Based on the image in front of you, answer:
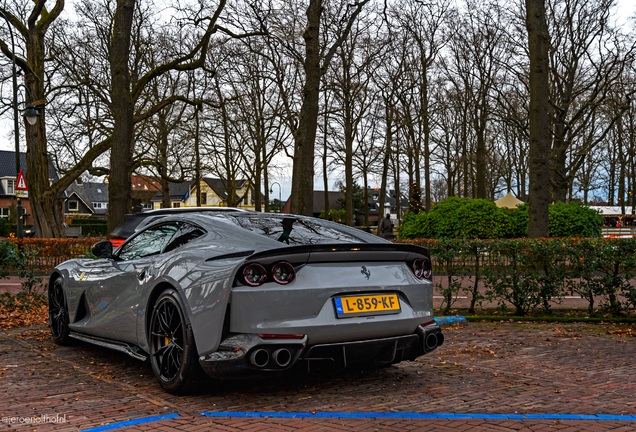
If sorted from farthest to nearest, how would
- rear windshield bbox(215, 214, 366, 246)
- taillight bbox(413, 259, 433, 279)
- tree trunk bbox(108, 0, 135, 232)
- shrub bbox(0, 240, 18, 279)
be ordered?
tree trunk bbox(108, 0, 135, 232)
shrub bbox(0, 240, 18, 279)
taillight bbox(413, 259, 433, 279)
rear windshield bbox(215, 214, 366, 246)

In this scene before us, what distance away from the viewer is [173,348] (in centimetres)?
443

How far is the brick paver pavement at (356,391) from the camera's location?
12.3 ft

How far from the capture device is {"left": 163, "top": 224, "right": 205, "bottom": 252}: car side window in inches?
190

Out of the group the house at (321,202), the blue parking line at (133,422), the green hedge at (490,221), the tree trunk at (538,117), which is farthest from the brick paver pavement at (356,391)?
the house at (321,202)

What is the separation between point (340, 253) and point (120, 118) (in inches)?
444

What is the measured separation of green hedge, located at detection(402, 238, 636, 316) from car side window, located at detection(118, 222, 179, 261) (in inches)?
192

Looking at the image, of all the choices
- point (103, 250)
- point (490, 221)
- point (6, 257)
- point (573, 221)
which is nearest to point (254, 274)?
point (103, 250)

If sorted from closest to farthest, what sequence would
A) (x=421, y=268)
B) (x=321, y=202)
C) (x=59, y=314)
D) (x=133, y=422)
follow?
(x=133, y=422)
(x=421, y=268)
(x=59, y=314)
(x=321, y=202)

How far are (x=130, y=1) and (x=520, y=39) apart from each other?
1944 cm

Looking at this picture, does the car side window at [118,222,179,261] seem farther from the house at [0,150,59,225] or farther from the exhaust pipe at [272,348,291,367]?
the house at [0,150,59,225]

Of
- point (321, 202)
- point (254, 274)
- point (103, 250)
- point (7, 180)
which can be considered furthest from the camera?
point (321, 202)

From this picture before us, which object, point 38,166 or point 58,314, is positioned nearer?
point 58,314

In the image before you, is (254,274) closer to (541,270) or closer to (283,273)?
(283,273)

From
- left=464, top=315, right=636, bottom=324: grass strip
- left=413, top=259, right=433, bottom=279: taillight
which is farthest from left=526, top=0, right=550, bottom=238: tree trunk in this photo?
left=413, top=259, right=433, bottom=279: taillight
